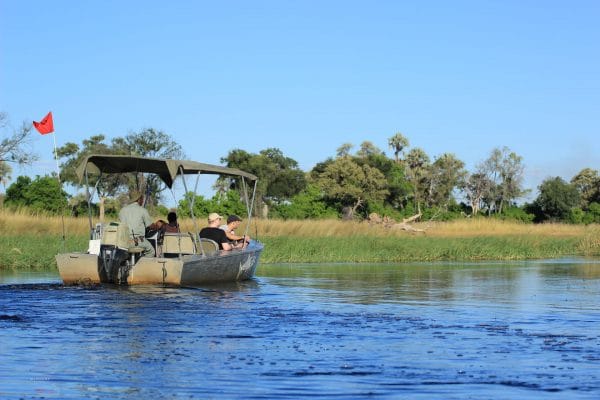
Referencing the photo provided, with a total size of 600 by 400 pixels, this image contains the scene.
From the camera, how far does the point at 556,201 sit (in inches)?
2783

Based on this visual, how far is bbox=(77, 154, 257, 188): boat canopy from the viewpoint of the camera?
1730cm

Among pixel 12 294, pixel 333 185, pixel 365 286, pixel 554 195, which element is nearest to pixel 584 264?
pixel 365 286

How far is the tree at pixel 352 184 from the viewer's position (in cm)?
6456

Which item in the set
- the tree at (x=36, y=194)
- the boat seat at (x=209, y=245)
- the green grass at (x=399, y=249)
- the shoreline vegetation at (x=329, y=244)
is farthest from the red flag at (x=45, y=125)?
the tree at (x=36, y=194)

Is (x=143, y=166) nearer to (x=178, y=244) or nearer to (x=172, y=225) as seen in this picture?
(x=172, y=225)

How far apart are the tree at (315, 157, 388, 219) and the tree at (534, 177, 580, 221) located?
12290 millimetres

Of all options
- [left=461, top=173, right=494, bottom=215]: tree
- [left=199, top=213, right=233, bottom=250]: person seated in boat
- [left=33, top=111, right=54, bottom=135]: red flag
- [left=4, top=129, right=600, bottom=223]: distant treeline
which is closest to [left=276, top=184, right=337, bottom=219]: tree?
[left=4, top=129, right=600, bottom=223]: distant treeline

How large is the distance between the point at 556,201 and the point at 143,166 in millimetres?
56029

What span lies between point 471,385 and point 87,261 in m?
9.61

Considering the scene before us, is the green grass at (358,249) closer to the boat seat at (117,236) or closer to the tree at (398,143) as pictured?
the boat seat at (117,236)

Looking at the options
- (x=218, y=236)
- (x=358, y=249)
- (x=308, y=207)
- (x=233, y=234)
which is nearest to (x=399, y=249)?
(x=358, y=249)

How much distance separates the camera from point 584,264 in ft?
95.4

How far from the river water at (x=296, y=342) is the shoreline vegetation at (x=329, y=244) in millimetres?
9502

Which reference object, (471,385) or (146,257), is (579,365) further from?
(146,257)
